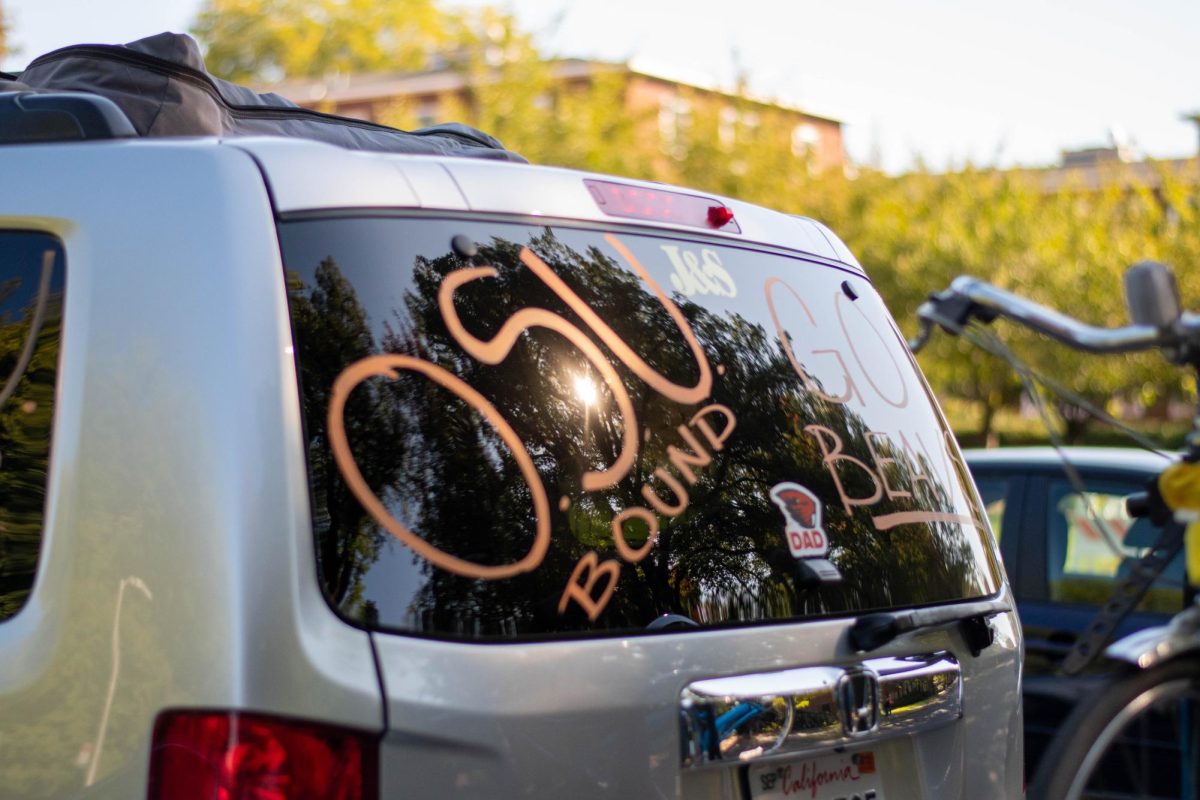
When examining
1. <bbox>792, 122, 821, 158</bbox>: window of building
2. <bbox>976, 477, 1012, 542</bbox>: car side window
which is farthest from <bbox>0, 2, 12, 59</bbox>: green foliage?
<bbox>976, 477, 1012, 542</bbox>: car side window

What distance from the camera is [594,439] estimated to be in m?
2.22

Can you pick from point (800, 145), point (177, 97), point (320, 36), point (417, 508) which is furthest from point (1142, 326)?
point (320, 36)

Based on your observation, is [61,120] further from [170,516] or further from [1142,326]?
[1142,326]

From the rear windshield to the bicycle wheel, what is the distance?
0.97m

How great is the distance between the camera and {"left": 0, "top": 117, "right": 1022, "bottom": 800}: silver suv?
188 cm

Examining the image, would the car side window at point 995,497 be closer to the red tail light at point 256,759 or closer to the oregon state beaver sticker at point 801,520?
the oregon state beaver sticker at point 801,520

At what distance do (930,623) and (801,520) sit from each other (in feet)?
1.07

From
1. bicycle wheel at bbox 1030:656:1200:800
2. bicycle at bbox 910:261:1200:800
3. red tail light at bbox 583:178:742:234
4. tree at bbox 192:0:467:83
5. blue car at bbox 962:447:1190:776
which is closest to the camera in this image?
red tail light at bbox 583:178:742:234

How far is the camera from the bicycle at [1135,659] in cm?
326

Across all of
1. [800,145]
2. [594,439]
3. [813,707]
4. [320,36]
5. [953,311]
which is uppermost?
[320,36]

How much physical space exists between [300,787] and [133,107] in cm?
159

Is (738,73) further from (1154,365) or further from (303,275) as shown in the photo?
(303,275)

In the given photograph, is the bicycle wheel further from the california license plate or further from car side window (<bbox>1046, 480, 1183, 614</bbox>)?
car side window (<bbox>1046, 480, 1183, 614</bbox>)

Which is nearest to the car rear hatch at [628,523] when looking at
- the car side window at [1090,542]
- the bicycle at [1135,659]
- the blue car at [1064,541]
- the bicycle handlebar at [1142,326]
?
the bicycle handlebar at [1142,326]
